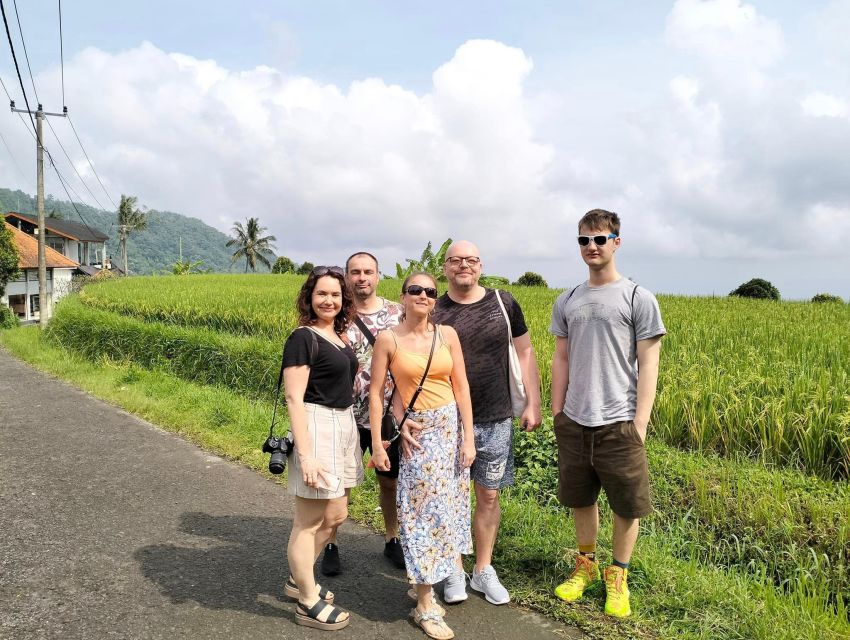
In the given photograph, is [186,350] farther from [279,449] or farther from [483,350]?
[483,350]

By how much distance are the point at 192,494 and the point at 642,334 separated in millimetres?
4100

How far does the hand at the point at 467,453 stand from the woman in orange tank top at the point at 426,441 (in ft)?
0.04

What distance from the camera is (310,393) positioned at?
3.20 metres

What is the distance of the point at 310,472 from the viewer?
3.07 m

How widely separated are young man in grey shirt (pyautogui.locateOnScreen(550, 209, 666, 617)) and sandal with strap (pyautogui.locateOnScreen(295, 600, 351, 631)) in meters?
1.23

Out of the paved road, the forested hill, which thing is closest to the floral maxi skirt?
the paved road

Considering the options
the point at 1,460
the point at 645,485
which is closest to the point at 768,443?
the point at 645,485

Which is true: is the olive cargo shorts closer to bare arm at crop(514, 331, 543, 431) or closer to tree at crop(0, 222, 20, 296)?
bare arm at crop(514, 331, 543, 431)

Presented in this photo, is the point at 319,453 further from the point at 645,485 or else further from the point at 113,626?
the point at 645,485

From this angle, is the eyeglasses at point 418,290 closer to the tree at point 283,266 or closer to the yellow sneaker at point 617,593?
the yellow sneaker at point 617,593

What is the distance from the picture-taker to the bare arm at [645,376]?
3.18m

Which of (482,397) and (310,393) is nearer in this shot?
(310,393)

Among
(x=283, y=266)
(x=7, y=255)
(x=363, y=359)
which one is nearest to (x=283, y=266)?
(x=283, y=266)

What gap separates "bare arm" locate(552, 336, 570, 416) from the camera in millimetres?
3537
